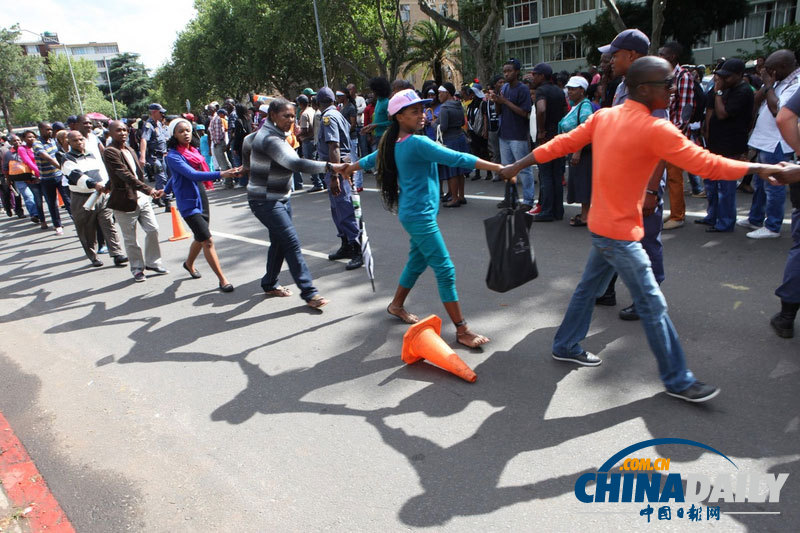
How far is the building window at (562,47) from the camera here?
4088cm

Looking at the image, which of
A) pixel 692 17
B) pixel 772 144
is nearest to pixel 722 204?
pixel 772 144

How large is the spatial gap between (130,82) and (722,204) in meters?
94.7

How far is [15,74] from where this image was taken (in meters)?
58.8

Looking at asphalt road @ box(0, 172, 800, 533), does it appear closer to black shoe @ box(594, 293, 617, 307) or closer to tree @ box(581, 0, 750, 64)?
black shoe @ box(594, 293, 617, 307)

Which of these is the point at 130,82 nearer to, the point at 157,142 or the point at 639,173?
the point at 157,142

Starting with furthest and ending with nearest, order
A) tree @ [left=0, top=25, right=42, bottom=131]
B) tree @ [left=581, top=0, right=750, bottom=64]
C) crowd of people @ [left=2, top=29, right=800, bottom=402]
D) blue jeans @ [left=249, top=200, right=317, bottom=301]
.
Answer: tree @ [left=0, top=25, right=42, bottom=131] → tree @ [left=581, top=0, right=750, bottom=64] → blue jeans @ [left=249, top=200, right=317, bottom=301] → crowd of people @ [left=2, top=29, right=800, bottom=402]

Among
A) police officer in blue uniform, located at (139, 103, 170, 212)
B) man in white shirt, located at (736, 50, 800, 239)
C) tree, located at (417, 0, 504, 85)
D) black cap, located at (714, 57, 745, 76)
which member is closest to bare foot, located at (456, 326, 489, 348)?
man in white shirt, located at (736, 50, 800, 239)

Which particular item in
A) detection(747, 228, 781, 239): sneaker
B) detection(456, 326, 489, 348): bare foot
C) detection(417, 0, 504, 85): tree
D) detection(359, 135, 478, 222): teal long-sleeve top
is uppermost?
detection(417, 0, 504, 85): tree

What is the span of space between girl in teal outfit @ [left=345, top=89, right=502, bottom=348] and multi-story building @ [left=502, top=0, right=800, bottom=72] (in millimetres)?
36303

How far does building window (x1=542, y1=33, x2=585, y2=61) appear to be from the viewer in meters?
40.9

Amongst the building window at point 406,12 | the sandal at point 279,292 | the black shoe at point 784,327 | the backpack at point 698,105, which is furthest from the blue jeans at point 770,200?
the building window at point 406,12

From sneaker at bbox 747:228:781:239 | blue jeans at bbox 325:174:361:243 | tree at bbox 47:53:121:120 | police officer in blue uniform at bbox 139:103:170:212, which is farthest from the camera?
tree at bbox 47:53:121:120

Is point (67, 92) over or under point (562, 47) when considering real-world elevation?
over

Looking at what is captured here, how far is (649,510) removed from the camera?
2.56 metres
